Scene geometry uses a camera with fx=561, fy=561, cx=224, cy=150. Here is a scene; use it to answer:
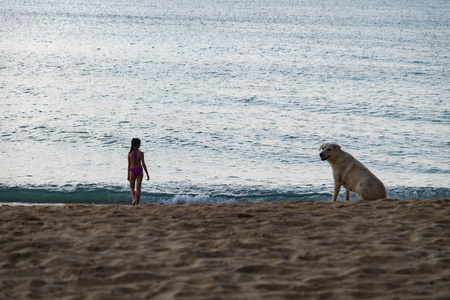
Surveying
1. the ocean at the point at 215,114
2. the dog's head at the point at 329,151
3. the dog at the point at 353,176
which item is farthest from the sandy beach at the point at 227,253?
the ocean at the point at 215,114

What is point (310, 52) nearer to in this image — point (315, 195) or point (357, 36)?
point (357, 36)

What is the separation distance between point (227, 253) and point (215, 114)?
1812cm

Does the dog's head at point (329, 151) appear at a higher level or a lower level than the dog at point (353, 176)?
higher

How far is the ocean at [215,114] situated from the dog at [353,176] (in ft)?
12.8

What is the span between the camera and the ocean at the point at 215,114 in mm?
15805

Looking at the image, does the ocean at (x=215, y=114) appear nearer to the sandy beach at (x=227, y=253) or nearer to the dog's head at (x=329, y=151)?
the dog's head at (x=329, y=151)

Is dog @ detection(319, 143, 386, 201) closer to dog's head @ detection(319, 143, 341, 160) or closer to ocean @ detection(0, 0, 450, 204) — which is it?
dog's head @ detection(319, 143, 341, 160)

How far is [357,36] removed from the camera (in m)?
57.8

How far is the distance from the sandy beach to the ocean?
19.6 feet

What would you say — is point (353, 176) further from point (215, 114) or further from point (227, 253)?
point (215, 114)

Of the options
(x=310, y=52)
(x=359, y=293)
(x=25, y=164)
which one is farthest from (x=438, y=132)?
(x=310, y=52)

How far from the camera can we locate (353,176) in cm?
1080

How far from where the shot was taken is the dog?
10.5 meters

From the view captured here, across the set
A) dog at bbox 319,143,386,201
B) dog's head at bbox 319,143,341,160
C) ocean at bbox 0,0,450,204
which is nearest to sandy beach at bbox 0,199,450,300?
dog at bbox 319,143,386,201
